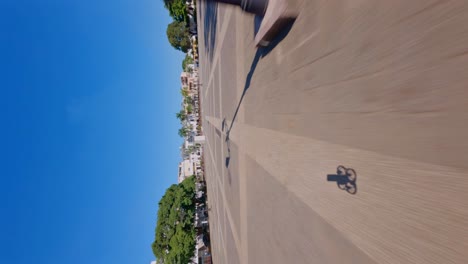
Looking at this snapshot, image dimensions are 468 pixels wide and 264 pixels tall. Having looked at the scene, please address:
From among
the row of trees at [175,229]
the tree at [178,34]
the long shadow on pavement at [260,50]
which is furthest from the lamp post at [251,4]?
the tree at [178,34]

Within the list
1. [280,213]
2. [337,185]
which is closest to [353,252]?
[337,185]

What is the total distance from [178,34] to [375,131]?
101ft

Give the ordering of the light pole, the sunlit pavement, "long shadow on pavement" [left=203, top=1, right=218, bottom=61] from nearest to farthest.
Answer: the sunlit pavement
the light pole
"long shadow on pavement" [left=203, top=1, right=218, bottom=61]

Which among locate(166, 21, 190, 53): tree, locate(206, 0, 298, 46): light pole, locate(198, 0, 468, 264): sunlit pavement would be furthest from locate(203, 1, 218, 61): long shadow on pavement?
locate(166, 21, 190, 53): tree

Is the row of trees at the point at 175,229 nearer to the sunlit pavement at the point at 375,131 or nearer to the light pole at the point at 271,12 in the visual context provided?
the sunlit pavement at the point at 375,131

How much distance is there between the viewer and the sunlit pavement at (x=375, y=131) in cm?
78

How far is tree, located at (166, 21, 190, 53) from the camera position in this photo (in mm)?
27125

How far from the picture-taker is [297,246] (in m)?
2.03

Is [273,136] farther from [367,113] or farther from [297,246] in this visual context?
[367,113]

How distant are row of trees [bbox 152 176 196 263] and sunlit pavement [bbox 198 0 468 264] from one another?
1748 cm

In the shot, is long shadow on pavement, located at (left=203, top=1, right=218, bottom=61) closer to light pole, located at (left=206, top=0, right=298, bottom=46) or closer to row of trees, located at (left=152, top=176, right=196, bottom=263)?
light pole, located at (left=206, top=0, right=298, bottom=46)

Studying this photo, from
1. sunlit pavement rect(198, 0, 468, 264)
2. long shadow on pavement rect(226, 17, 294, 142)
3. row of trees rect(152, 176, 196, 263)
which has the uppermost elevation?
long shadow on pavement rect(226, 17, 294, 142)

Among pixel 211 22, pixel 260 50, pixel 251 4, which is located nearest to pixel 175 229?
pixel 211 22

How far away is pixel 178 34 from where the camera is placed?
2766 centimetres
